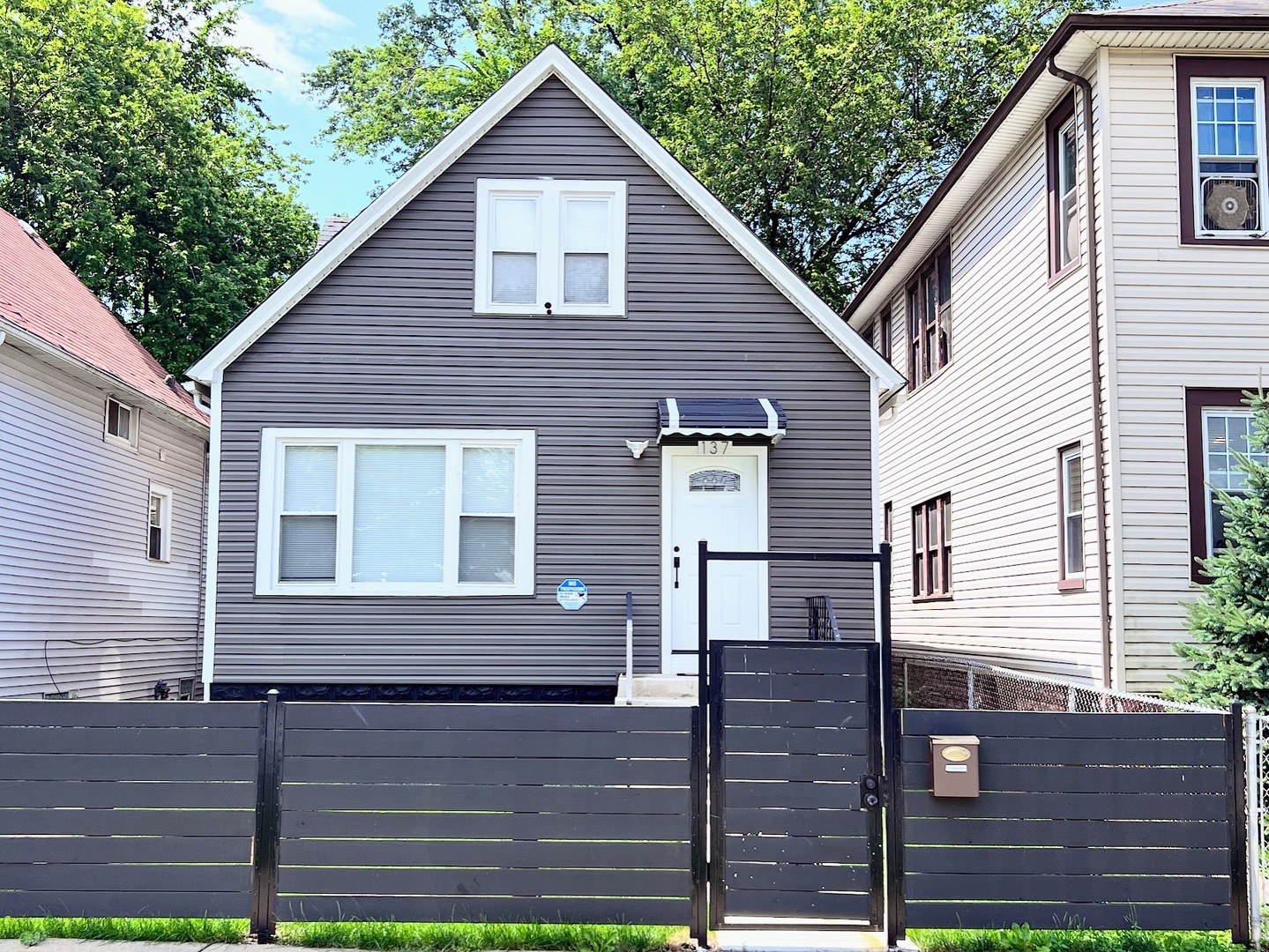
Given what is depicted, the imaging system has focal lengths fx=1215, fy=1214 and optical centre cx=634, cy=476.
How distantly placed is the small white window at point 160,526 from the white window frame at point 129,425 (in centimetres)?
101

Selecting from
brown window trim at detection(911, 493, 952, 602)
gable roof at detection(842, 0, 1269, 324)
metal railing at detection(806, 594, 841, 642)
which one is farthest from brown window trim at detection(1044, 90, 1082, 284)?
brown window trim at detection(911, 493, 952, 602)

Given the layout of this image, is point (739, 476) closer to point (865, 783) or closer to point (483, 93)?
point (865, 783)

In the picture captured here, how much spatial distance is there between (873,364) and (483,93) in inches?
802

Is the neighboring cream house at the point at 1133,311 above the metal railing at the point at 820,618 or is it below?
above

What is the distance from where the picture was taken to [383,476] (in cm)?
1302

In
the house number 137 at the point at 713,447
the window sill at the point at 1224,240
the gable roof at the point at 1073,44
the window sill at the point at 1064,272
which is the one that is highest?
the gable roof at the point at 1073,44

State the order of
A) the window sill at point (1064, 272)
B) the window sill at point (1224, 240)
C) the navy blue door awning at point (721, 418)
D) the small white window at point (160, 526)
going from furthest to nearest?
the small white window at point (160, 526) < the window sill at point (1064, 272) < the navy blue door awning at point (721, 418) < the window sill at point (1224, 240)

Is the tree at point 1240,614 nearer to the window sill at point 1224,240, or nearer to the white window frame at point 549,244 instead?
the window sill at point 1224,240

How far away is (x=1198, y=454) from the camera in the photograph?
1200 centimetres

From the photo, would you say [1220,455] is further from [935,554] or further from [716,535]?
[935,554]

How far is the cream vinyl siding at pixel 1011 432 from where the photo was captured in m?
12.9

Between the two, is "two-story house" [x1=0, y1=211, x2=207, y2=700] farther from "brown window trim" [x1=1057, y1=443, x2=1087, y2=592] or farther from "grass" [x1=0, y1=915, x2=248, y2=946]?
"brown window trim" [x1=1057, y1=443, x2=1087, y2=592]

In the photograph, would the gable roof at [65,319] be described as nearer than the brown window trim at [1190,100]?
No

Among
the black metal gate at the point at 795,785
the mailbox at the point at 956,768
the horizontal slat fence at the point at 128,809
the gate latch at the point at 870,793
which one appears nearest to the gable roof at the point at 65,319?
the horizontal slat fence at the point at 128,809
